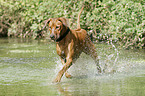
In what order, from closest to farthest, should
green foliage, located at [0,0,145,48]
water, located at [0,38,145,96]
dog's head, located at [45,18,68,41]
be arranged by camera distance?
1. water, located at [0,38,145,96]
2. dog's head, located at [45,18,68,41]
3. green foliage, located at [0,0,145,48]

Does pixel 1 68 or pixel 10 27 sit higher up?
pixel 1 68

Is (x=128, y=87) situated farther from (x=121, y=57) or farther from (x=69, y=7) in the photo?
(x=69, y=7)

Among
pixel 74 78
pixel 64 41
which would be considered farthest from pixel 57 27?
pixel 74 78

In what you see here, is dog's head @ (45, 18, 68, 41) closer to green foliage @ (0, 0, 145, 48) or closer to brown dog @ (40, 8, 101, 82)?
brown dog @ (40, 8, 101, 82)

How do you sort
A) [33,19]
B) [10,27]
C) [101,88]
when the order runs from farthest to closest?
1. [10,27]
2. [33,19]
3. [101,88]

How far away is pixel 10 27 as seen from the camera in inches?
814

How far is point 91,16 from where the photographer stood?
49.0 feet

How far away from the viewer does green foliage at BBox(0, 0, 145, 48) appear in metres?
12.2

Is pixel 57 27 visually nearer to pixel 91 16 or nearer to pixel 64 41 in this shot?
pixel 64 41

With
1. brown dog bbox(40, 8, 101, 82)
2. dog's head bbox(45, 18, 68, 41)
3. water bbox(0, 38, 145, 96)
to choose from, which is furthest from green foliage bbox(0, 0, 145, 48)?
dog's head bbox(45, 18, 68, 41)

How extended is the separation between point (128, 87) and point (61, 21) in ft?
6.24

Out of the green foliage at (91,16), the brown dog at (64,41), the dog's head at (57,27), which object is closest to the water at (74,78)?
the brown dog at (64,41)

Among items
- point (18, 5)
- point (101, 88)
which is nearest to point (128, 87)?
point (101, 88)

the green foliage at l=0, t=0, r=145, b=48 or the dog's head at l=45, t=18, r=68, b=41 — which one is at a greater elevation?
the dog's head at l=45, t=18, r=68, b=41
